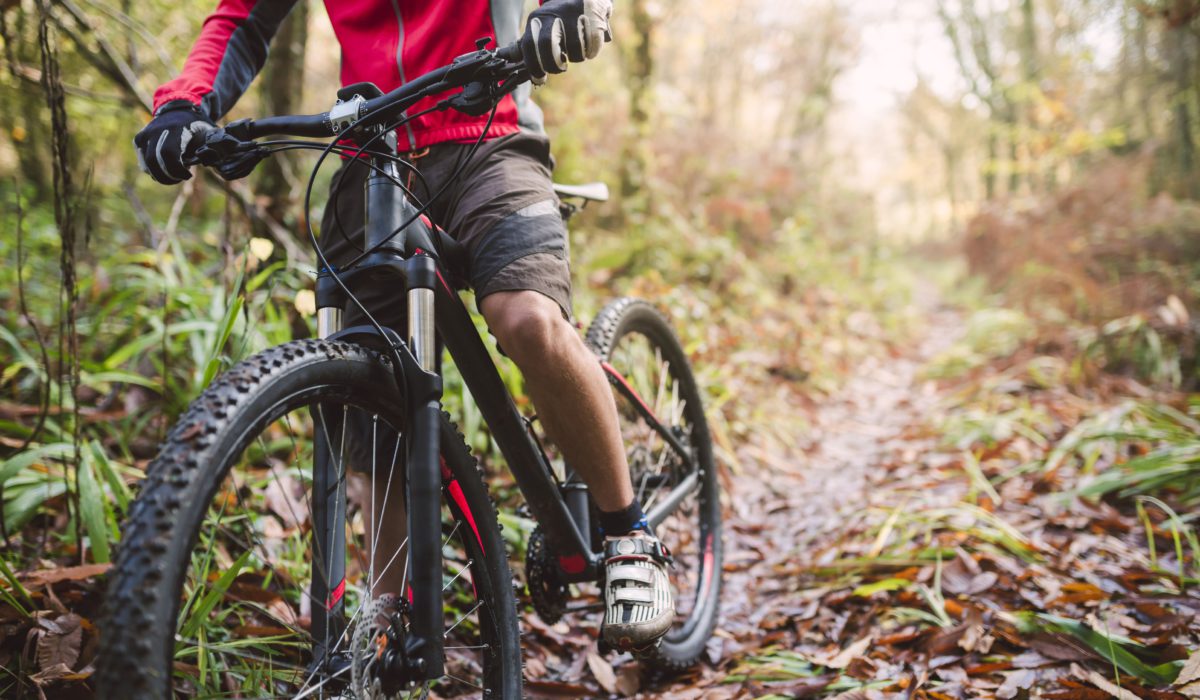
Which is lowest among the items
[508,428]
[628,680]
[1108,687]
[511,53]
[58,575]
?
[628,680]

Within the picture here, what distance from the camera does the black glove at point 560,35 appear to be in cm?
123

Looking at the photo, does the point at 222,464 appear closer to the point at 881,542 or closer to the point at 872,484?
the point at 881,542

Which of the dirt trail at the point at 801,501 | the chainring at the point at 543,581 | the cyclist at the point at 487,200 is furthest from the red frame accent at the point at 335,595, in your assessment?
the dirt trail at the point at 801,501

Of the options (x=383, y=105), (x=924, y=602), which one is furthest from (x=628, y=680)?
(x=383, y=105)

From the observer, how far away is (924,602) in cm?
240

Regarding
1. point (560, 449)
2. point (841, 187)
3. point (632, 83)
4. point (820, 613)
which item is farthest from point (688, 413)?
point (841, 187)

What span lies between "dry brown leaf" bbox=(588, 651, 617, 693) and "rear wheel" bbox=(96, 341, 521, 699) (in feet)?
1.27

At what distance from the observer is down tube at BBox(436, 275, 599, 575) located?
1649mm

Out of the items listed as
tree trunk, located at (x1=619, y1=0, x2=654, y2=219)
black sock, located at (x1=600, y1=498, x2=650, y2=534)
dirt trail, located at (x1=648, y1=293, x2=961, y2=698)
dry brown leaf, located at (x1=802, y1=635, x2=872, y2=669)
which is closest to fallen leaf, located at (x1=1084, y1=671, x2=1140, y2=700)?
dry brown leaf, located at (x1=802, y1=635, x2=872, y2=669)

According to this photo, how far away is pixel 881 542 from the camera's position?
2854 millimetres

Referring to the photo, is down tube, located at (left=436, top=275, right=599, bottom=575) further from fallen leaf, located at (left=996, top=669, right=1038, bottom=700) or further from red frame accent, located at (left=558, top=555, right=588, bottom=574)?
fallen leaf, located at (left=996, top=669, right=1038, bottom=700)

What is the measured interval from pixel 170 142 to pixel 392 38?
2.06ft

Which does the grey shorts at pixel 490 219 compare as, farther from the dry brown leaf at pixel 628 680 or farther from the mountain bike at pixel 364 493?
the dry brown leaf at pixel 628 680

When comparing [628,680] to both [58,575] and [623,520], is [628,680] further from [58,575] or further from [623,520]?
[58,575]
